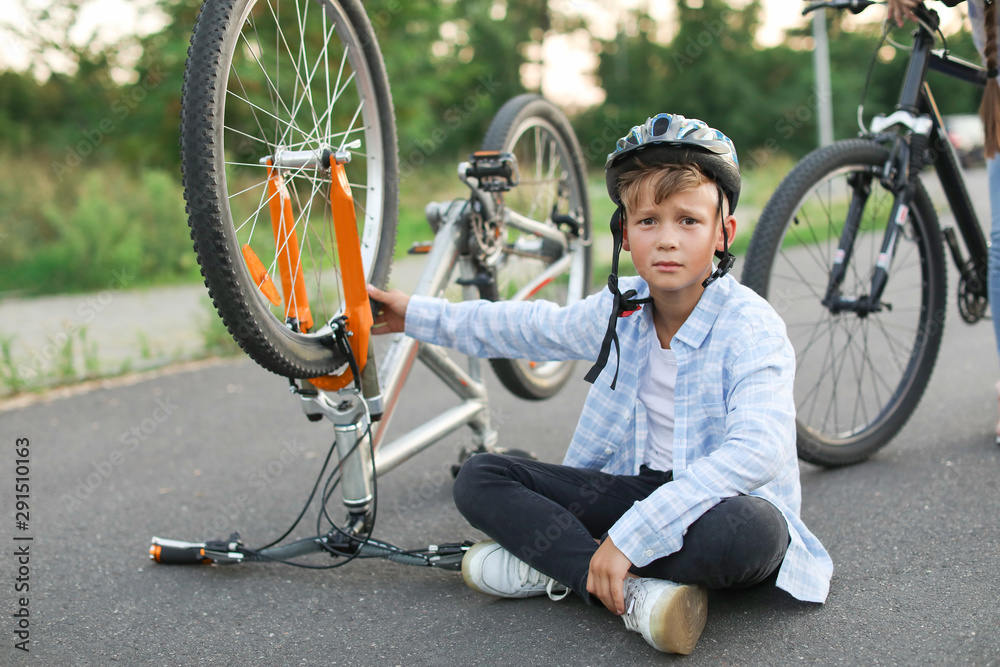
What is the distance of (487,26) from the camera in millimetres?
36969

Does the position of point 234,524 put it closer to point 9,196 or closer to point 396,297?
point 396,297

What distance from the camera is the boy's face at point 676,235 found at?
74.2 inches

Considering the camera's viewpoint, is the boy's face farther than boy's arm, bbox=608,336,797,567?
Yes

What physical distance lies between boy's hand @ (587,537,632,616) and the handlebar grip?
3.71ft

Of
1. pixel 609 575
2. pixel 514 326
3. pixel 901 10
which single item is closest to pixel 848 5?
pixel 901 10

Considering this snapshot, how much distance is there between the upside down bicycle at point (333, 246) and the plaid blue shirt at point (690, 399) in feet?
0.91

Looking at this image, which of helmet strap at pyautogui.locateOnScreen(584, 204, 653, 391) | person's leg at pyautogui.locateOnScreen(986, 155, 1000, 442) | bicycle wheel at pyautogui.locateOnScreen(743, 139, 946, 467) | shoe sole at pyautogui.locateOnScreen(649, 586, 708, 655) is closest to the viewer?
shoe sole at pyautogui.locateOnScreen(649, 586, 708, 655)

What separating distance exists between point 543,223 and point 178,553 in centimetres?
202

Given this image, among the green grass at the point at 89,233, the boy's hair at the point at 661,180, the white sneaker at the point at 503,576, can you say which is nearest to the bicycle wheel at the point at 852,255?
the boy's hair at the point at 661,180

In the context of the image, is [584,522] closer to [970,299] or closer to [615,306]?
[615,306]

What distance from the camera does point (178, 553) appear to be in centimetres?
235

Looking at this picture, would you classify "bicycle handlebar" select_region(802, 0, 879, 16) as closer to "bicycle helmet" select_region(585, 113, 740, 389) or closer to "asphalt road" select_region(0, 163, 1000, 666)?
"bicycle helmet" select_region(585, 113, 740, 389)

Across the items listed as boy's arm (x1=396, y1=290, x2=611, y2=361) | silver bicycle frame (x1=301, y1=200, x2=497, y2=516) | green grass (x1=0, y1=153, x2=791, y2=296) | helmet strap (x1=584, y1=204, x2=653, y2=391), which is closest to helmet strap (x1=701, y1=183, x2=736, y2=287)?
helmet strap (x1=584, y1=204, x2=653, y2=391)

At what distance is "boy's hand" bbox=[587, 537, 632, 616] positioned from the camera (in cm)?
174
